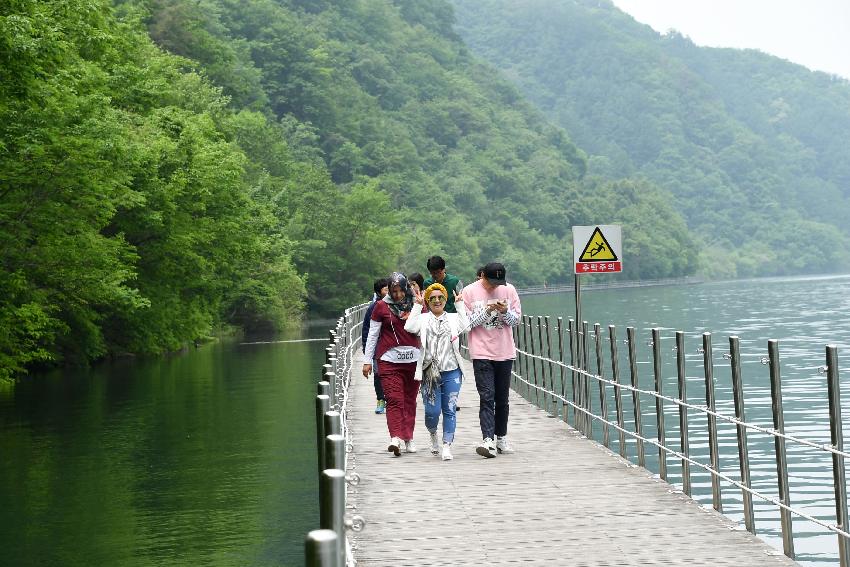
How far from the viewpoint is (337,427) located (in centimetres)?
898

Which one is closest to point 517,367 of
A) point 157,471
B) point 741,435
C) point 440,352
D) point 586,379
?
point 157,471

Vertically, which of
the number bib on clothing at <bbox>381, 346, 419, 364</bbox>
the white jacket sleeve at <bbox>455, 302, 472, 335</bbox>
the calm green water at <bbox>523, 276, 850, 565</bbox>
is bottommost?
the calm green water at <bbox>523, 276, 850, 565</bbox>

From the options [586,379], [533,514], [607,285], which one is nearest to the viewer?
[533,514]

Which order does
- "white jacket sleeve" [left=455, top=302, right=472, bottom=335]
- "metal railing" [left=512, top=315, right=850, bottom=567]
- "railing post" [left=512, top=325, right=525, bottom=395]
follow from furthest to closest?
1. "railing post" [left=512, top=325, right=525, bottom=395]
2. "white jacket sleeve" [left=455, top=302, right=472, bottom=335]
3. "metal railing" [left=512, top=315, right=850, bottom=567]

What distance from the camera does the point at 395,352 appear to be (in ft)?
46.1

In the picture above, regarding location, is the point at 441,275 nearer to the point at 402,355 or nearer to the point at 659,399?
the point at 402,355

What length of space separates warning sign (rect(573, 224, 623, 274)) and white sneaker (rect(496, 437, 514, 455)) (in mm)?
3447

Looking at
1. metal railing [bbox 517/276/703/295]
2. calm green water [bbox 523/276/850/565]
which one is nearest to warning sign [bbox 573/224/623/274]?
calm green water [bbox 523/276/850/565]

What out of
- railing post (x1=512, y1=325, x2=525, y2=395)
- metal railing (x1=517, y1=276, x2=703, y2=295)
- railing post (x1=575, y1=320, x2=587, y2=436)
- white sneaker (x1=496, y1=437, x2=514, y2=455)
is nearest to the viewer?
white sneaker (x1=496, y1=437, x2=514, y2=455)

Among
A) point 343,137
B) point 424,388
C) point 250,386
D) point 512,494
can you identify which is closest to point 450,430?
point 424,388

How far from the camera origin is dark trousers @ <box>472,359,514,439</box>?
45.2ft

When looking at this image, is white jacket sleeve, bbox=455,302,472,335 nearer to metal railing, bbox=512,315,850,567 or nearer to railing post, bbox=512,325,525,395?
metal railing, bbox=512,315,850,567

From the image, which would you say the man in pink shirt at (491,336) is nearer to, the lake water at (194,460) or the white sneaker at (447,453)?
the white sneaker at (447,453)

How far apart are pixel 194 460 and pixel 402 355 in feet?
26.1
